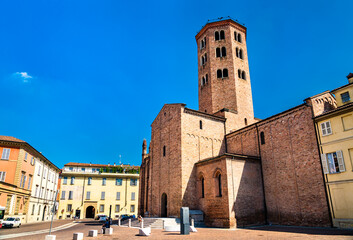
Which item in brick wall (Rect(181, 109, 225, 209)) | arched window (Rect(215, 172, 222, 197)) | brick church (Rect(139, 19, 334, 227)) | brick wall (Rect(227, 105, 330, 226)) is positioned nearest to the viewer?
brick wall (Rect(227, 105, 330, 226))

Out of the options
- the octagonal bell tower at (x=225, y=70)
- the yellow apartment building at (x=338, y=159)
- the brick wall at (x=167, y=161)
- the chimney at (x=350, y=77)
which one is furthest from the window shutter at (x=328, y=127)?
the brick wall at (x=167, y=161)

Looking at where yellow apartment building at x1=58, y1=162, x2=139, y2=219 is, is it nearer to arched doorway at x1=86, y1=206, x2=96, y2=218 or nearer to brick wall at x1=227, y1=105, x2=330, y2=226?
arched doorway at x1=86, y1=206, x2=96, y2=218

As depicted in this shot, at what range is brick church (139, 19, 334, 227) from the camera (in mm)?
19375

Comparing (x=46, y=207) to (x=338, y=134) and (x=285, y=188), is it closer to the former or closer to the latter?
(x=285, y=188)

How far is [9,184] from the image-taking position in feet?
86.3

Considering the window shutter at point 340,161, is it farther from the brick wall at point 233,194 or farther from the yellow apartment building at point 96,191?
the yellow apartment building at point 96,191

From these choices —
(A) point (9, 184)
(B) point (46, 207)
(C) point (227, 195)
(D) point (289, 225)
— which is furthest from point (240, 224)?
(B) point (46, 207)

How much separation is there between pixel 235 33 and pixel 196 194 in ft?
75.9

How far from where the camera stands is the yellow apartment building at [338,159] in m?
15.9

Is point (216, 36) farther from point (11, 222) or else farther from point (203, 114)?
point (11, 222)

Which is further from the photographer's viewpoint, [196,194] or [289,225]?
[196,194]

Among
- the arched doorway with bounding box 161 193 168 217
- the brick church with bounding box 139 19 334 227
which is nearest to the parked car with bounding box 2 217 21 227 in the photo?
the brick church with bounding box 139 19 334 227

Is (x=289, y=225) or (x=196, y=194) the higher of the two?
(x=196, y=194)

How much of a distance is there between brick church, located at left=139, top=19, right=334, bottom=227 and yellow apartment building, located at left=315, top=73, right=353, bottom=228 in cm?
65
